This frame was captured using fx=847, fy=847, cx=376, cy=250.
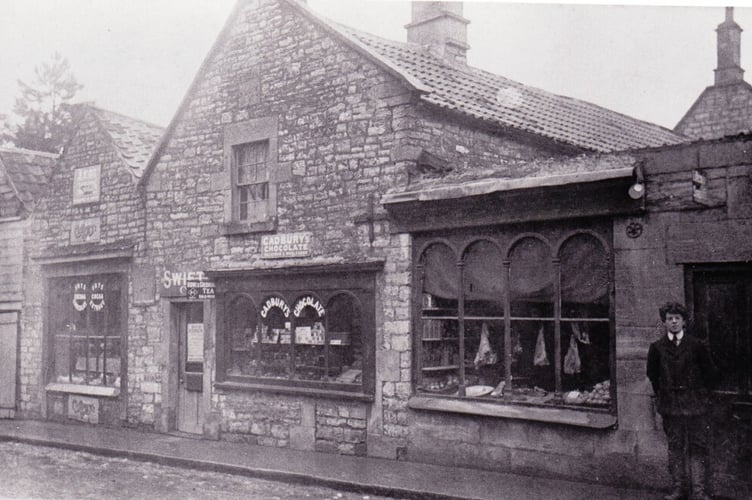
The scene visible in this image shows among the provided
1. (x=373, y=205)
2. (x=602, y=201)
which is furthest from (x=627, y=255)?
(x=373, y=205)

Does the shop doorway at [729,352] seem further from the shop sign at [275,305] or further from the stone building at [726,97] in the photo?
the stone building at [726,97]

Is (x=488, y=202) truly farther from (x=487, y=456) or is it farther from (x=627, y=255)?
(x=487, y=456)

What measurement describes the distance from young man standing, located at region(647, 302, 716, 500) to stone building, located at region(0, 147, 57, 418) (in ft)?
43.8

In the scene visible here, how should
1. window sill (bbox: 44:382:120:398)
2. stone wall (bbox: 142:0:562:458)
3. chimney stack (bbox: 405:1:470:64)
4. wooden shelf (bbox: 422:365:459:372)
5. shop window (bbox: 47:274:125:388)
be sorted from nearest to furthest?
wooden shelf (bbox: 422:365:459:372)
stone wall (bbox: 142:0:562:458)
window sill (bbox: 44:382:120:398)
shop window (bbox: 47:274:125:388)
chimney stack (bbox: 405:1:470:64)

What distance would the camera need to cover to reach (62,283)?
16.9 m

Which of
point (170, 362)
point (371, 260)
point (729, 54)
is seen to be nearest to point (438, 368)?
point (371, 260)

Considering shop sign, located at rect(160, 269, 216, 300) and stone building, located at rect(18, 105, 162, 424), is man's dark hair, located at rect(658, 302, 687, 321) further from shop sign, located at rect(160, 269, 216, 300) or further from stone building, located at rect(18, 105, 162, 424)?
stone building, located at rect(18, 105, 162, 424)

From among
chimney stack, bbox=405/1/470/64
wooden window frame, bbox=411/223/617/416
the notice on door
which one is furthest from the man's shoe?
chimney stack, bbox=405/1/470/64

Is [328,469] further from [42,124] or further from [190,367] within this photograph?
[42,124]

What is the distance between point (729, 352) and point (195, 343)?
29.4ft

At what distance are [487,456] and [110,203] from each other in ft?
29.9

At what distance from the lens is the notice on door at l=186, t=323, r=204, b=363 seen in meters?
14.5

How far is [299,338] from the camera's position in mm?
12891

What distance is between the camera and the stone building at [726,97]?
23.1 m
